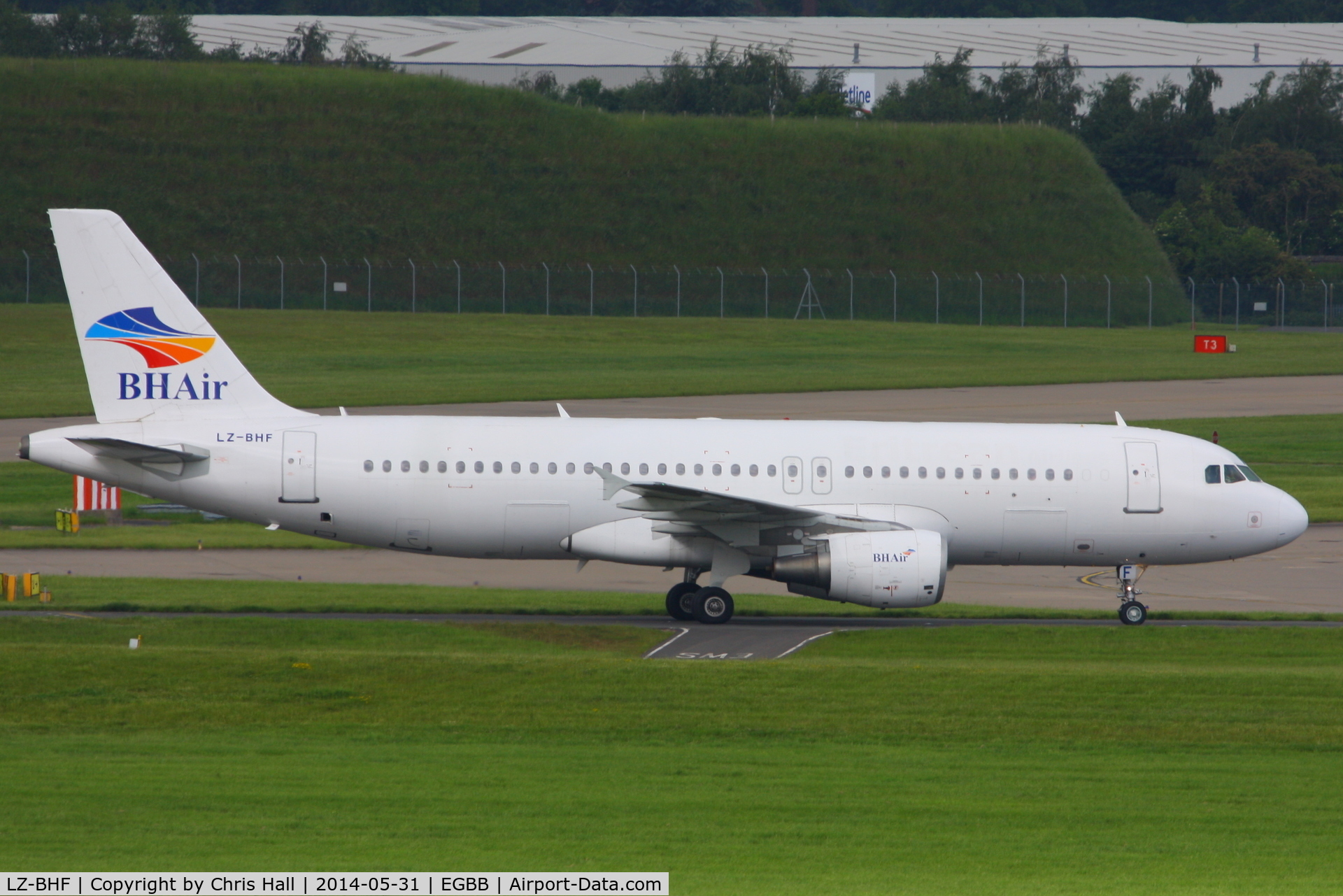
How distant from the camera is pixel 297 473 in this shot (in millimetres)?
25109

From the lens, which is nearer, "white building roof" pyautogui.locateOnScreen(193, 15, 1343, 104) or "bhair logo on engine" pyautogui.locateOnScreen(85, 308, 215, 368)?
"bhair logo on engine" pyautogui.locateOnScreen(85, 308, 215, 368)

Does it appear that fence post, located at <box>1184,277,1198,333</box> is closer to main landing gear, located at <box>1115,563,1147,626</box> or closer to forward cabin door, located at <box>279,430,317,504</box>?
main landing gear, located at <box>1115,563,1147,626</box>

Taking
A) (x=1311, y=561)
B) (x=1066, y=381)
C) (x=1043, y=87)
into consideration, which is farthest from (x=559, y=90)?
(x=1311, y=561)

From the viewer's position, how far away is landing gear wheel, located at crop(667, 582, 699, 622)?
25.6 m

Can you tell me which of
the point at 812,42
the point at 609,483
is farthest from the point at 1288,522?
the point at 812,42

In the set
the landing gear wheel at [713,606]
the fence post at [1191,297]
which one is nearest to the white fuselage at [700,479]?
the landing gear wheel at [713,606]

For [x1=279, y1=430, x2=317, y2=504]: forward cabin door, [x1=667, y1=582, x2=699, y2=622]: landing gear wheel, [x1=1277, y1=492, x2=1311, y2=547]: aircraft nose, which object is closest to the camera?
[x1=279, y1=430, x2=317, y2=504]: forward cabin door

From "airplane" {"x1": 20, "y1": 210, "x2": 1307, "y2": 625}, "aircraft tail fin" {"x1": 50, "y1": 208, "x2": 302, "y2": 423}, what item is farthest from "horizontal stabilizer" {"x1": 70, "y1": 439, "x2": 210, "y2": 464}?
"aircraft tail fin" {"x1": 50, "y1": 208, "x2": 302, "y2": 423}

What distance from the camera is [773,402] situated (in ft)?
191

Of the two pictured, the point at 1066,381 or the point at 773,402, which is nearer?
the point at 773,402

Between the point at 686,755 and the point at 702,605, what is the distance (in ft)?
27.6

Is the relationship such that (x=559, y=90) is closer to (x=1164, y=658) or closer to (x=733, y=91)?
(x=733, y=91)

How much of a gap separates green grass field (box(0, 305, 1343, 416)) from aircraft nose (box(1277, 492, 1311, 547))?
3501 cm

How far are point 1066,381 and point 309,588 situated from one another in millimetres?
46242
